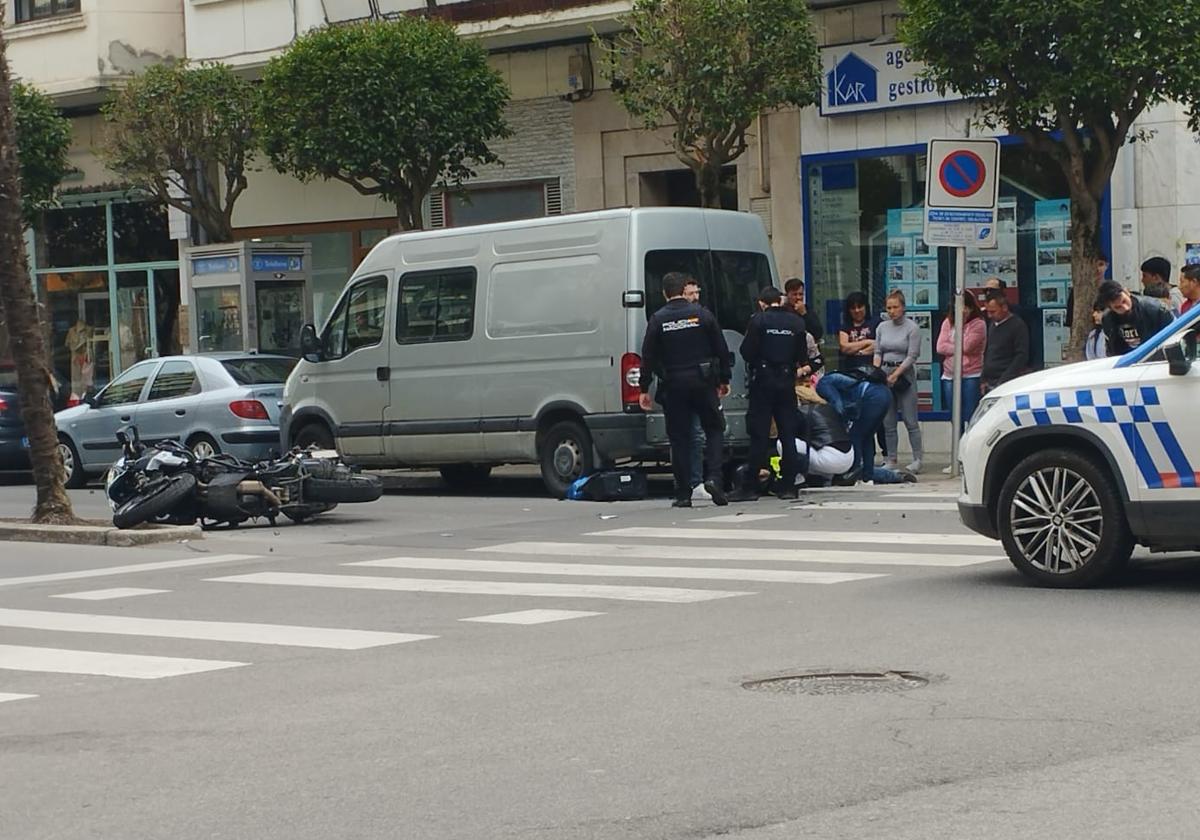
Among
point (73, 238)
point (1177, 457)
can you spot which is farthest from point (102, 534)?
point (73, 238)

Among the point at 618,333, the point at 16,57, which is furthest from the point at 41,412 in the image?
the point at 16,57

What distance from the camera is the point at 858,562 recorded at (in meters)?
12.0

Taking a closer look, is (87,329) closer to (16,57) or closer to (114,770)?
(16,57)

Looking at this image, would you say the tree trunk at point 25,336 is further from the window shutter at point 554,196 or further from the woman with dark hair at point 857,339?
the window shutter at point 554,196

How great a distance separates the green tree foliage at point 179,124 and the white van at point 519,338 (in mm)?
7449

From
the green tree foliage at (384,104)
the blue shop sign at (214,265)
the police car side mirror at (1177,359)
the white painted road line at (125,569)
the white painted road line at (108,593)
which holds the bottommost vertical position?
the white painted road line at (125,569)

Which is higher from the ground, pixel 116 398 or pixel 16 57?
pixel 16 57

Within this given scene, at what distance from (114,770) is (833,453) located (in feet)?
38.1

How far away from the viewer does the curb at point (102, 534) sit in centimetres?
1546

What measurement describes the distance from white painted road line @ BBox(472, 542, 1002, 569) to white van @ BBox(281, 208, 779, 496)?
3529mm

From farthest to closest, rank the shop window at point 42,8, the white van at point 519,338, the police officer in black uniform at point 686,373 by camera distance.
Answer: the shop window at point 42,8 → the white van at point 519,338 → the police officer in black uniform at point 686,373

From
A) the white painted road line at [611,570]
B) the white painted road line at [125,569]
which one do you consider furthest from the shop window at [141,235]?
the white painted road line at [611,570]

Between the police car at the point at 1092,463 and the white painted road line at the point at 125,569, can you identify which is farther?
the white painted road line at the point at 125,569

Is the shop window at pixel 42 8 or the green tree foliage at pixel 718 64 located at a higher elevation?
the shop window at pixel 42 8
